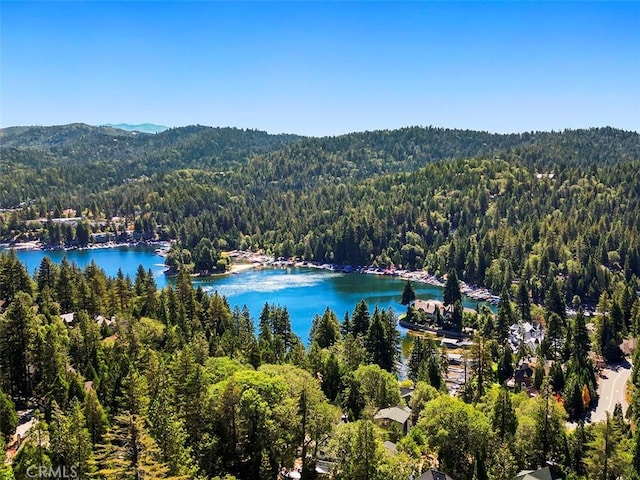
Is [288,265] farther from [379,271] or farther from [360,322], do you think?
[360,322]

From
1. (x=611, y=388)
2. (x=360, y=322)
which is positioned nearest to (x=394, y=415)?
(x=360, y=322)

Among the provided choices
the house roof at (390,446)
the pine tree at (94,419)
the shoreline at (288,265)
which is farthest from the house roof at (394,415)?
the shoreline at (288,265)

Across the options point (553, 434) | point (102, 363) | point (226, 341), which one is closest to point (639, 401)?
point (553, 434)

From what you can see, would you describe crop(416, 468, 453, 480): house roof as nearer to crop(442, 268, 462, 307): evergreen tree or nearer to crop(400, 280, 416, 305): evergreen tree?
crop(442, 268, 462, 307): evergreen tree

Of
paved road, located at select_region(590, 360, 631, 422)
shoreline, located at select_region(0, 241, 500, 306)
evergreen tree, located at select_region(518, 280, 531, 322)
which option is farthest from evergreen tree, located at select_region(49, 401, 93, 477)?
shoreline, located at select_region(0, 241, 500, 306)

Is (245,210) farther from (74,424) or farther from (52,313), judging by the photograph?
(74,424)

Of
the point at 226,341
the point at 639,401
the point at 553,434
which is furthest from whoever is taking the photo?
the point at 226,341
